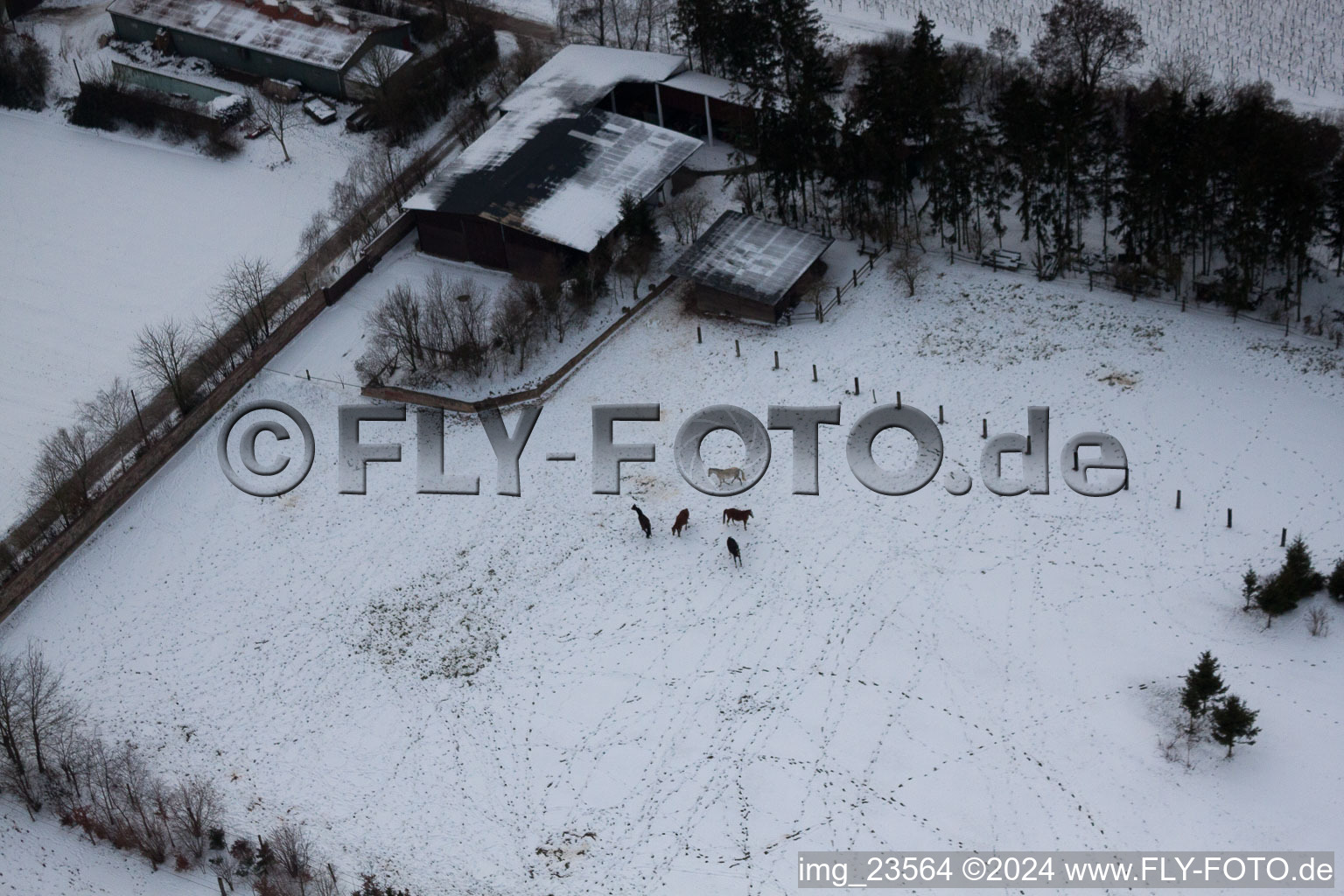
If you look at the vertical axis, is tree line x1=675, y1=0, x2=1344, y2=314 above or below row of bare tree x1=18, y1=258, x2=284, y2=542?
above

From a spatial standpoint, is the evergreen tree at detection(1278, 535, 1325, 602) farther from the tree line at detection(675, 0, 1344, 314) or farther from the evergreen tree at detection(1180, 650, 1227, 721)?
the tree line at detection(675, 0, 1344, 314)

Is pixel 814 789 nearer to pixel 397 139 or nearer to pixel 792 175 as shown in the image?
pixel 792 175

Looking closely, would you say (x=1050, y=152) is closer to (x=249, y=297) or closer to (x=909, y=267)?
(x=909, y=267)

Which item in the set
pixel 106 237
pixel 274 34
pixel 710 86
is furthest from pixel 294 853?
pixel 274 34

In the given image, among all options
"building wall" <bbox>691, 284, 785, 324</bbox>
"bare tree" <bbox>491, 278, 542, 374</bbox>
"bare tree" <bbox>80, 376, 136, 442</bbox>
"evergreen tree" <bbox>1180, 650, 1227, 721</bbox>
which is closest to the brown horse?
"building wall" <bbox>691, 284, 785, 324</bbox>

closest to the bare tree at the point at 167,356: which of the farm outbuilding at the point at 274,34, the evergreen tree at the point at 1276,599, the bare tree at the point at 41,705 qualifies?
the bare tree at the point at 41,705

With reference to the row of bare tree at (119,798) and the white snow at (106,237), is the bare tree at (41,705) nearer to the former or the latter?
the row of bare tree at (119,798)
